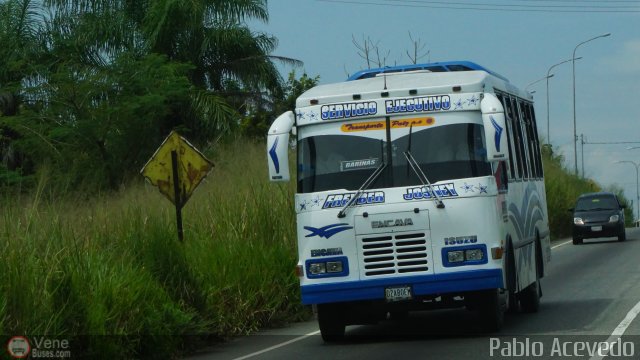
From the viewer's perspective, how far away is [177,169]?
17812 mm

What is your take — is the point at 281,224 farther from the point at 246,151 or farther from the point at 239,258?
the point at 246,151

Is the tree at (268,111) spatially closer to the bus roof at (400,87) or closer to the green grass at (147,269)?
the green grass at (147,269)

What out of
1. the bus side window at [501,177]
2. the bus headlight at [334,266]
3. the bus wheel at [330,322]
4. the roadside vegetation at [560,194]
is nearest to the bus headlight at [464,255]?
the bus side window at [501,177]

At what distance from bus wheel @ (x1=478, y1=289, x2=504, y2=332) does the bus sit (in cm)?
1

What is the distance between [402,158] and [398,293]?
1.58 metres

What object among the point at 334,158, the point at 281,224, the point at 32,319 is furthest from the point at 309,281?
the point at 281,224

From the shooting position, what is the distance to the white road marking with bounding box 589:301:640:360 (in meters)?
12.3

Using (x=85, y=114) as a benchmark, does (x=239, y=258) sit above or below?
below

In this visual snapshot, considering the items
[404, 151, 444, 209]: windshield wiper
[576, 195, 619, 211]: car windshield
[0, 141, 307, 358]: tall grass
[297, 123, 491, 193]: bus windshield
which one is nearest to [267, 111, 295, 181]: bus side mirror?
[297, 123, 491, 193]: bus windshield

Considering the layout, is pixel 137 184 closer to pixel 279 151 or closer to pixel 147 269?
pixel 147 269

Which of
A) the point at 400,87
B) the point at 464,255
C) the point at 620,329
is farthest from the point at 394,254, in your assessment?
the point at 620,329

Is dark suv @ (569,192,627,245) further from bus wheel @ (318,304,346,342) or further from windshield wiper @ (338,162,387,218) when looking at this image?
windshield wiper @ (338,162,387,218)

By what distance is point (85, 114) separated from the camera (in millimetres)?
34750

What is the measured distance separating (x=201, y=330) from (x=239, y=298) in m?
2.05
